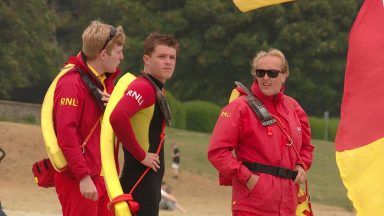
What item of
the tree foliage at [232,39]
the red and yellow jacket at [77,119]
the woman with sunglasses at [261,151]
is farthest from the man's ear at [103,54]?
the tree foliage at [232,39]

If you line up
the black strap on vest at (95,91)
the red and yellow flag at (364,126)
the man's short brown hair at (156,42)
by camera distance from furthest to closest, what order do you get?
the black strap on vest at (95,91)
the man's short brown hair at (156,42)
the red and yellow flag at (364,126)

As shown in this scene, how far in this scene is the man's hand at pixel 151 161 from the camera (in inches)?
279

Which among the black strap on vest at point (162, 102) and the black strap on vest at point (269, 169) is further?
the black strap on vest at point (162, 102)

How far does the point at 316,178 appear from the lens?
35688mm

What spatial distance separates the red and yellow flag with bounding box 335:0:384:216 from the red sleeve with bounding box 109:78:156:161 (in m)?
1.63

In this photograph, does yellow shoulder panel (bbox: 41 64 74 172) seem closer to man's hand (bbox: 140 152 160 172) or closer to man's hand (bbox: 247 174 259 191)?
man's hand (bbox: 140 152 160 172)

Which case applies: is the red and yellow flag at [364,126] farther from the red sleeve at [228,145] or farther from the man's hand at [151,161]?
the man's hand at [151,161]

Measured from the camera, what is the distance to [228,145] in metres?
6.99

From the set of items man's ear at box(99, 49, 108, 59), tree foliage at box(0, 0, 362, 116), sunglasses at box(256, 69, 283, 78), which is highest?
sunglasses at box(256, 69, 283, 78)

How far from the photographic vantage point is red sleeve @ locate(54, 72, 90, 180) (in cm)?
723

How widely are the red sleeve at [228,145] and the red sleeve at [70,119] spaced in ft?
2.95

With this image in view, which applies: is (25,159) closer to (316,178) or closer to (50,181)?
(316,178)

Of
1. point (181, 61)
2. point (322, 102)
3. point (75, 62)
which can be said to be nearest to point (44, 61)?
point (181, 61)

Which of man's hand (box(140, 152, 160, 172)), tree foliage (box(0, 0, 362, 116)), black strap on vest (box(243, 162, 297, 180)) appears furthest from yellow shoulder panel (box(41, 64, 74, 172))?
tree foliage (box(0, 0, 362, 116))
